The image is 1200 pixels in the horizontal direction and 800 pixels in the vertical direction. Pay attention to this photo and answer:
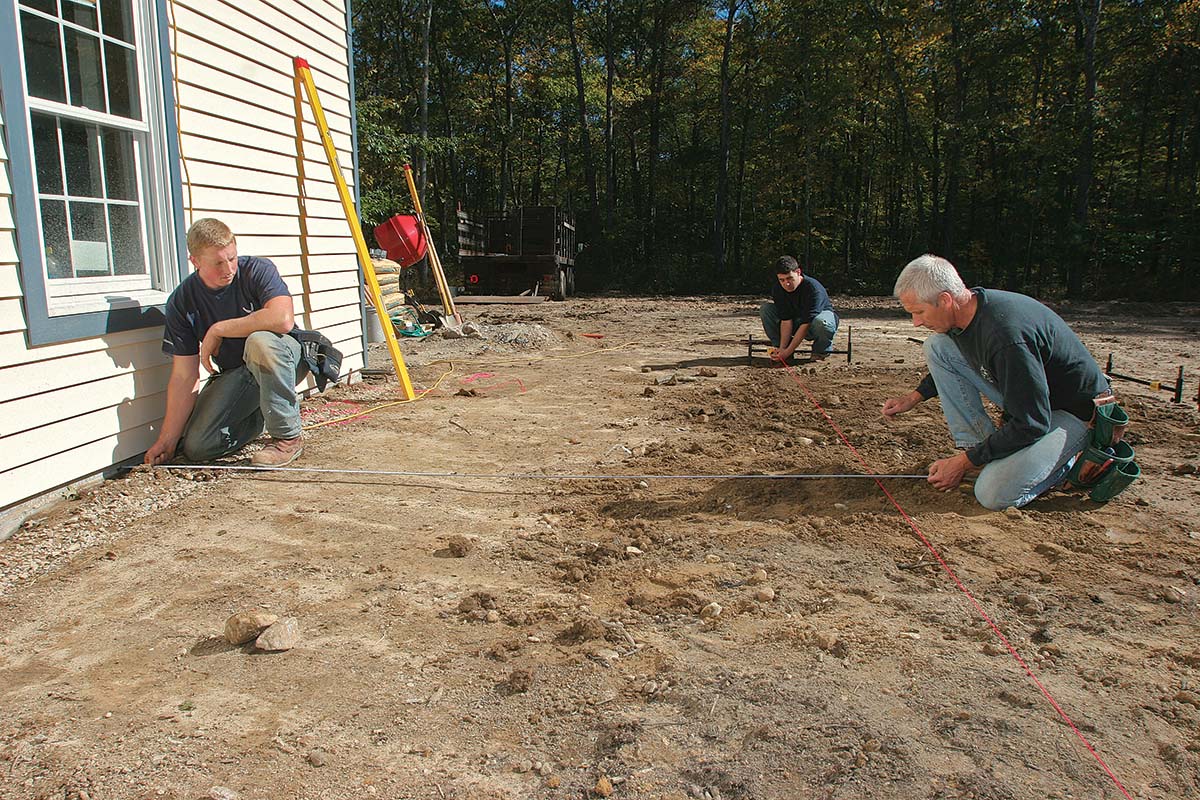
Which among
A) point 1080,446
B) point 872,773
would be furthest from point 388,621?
point 1080,446

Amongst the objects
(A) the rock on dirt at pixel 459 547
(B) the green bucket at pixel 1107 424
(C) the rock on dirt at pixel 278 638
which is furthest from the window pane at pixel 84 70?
(B) the green bucket at pixel 1107 424

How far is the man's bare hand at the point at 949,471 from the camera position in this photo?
376 centimetres

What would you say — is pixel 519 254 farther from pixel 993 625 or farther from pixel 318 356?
pixel 993 625

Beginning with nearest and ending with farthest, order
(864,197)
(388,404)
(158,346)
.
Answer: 1. (158,346)
2. (388,404)
3. (864,197)

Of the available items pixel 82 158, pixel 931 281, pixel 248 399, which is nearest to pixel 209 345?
pixel 248 399

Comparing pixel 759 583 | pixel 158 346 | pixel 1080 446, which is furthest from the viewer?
pixel 158 346

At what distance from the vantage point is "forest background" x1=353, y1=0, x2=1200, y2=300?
735 inches

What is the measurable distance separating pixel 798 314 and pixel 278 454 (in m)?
5.63

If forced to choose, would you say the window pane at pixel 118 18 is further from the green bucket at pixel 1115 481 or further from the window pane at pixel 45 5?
the green bucket at pixel 1115 481

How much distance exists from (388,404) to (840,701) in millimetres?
4868

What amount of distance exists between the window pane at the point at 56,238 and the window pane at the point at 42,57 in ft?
1.70

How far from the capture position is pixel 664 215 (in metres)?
27.8

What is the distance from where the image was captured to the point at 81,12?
165 inches

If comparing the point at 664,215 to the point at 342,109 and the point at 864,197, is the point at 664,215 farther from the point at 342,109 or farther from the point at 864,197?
the point at 342,109
